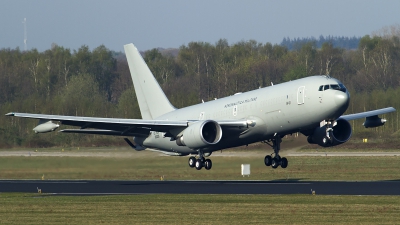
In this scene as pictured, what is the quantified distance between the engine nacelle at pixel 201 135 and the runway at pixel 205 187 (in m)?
2.55

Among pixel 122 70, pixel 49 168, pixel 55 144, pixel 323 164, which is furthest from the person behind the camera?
pixel 122 70

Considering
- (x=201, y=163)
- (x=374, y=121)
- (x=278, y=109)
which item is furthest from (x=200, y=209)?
(x=374, y=121)

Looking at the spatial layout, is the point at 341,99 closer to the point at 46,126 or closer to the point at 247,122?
the point at 247,122

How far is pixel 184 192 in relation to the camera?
1550 inches

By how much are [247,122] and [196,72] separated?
3485 inches

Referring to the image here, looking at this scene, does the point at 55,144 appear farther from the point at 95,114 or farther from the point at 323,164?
the point at 323,164

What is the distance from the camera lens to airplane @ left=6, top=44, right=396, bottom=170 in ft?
133

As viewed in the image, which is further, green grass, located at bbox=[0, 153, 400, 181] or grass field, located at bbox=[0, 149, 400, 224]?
green grass, located at bbox=[0, 153, 400, 181]

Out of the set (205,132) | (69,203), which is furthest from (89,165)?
(69,203)

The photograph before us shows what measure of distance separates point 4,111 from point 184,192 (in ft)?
173

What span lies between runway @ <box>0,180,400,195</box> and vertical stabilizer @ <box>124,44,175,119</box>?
6761 mm

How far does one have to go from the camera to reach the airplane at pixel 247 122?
40.6m

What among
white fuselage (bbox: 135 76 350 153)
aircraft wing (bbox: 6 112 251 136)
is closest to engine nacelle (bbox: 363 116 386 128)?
white fuselage (bbox: 135 76 350 153)

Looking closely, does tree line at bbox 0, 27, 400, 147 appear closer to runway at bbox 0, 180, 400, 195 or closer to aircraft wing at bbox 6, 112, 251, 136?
aircraft wing at bbox 6, 112, 251, 136
